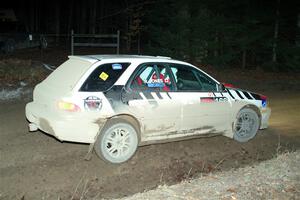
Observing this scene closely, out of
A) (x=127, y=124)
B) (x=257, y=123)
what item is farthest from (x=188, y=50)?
(x=127, y=124)

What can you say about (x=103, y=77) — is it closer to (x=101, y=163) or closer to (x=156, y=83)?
(x=156, y=83)

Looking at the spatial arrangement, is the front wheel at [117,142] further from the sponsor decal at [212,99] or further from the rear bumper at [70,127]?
the sponsor decal at [212,99]

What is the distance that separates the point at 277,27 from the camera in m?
21.2

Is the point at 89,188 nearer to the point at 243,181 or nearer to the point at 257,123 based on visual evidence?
the point at 243,181

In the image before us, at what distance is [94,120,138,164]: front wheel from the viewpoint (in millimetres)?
6363

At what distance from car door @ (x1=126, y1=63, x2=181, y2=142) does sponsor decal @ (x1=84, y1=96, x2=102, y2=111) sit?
50 centimetres

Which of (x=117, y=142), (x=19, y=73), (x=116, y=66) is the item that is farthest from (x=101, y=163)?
(x=19, y=73)

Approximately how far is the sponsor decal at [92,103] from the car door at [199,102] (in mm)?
1488

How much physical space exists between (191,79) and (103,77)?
1.76 meters

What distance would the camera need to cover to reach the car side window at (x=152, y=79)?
6676 mm

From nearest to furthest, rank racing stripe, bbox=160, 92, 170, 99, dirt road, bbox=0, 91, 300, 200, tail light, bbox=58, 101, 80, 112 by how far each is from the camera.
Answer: dirt road, bbox=0, 91, 300, 200 → tail light, bbox=58, 101, 80, 112 → racing stripe, bbox=160, 92, 170, 99

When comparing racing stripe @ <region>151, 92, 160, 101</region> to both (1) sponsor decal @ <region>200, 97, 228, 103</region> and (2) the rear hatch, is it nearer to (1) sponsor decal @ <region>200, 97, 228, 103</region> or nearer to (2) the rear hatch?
(1) sponsor decal @ <region>200, 97, 228, 103</region>

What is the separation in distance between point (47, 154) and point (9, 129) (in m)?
1.83

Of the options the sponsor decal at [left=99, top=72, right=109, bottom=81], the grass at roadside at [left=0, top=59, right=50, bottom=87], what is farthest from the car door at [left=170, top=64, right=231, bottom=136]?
the grass at roadside at [left=0, top=59, right=50, bottom=87]
